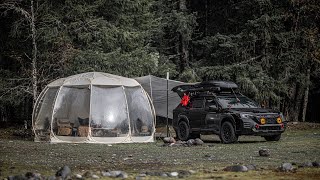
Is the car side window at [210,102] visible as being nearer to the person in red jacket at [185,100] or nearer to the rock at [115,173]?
the person in red jacket at [185,100]

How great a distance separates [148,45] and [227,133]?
1388 centimetres

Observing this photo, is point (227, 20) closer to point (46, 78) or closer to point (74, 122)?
point (46, 78)

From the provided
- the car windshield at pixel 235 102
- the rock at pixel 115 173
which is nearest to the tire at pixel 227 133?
the car windshield at pixel 235 102

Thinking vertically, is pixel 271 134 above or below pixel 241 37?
below

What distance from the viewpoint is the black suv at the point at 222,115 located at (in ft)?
61.5

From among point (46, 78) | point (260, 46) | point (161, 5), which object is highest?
point (161, 5)

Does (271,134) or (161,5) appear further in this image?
(161,5)

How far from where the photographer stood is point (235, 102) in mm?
19953

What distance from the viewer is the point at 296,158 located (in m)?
13.2

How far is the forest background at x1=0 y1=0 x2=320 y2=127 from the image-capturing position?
2675 centimetres

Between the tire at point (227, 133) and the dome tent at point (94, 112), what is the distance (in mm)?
2969

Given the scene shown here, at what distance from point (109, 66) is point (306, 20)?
1201 cm

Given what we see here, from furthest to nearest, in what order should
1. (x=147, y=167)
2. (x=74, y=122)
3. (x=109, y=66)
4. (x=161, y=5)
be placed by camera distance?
(x=161, y=5), (x=109, y=66), (x=74, y=122), (x=147, y=167)

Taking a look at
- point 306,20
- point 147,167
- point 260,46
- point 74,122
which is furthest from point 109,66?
point 147,167
